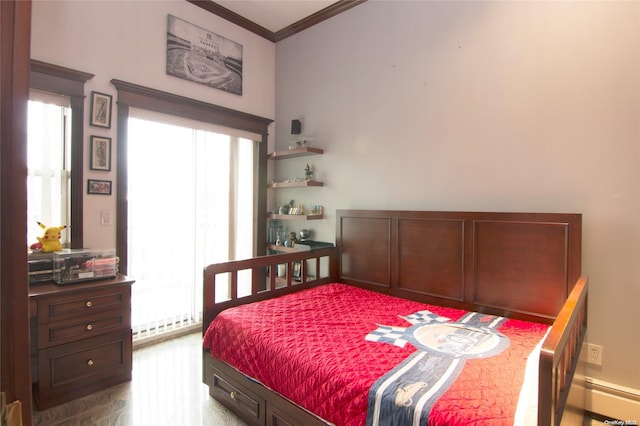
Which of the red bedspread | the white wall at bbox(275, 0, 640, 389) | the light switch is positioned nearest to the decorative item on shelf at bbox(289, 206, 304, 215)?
the white wall at bbox(275, 0, 640, 389)

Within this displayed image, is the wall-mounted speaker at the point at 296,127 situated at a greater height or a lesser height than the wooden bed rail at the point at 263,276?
greater

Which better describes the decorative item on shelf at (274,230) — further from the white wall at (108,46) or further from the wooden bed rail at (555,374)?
the wooden bed rail at (555,374)

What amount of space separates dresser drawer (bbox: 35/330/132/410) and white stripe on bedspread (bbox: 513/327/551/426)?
7.32 feet

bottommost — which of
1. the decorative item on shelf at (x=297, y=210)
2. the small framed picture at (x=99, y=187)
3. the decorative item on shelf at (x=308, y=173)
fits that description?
the decorative item on shelf at (x=297, y=210)

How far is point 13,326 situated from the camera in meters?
0.48

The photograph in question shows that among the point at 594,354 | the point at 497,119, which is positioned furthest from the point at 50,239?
the point at 594,354

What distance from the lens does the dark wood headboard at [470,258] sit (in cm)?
200

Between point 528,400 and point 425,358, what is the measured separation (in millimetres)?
412

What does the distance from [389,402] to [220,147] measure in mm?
2692

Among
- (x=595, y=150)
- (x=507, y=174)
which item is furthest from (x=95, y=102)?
(x=595, y=150)

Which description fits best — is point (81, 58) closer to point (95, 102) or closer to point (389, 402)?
point (95, 102)

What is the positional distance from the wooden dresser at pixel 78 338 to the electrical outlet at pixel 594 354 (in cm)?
283

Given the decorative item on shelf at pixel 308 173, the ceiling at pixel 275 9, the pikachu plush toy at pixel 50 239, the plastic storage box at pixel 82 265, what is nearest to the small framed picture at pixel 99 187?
the pikachu plush toy at pixel 50 239

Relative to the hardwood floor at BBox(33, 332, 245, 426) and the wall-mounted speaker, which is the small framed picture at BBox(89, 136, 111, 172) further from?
the wall-mounted speaker
